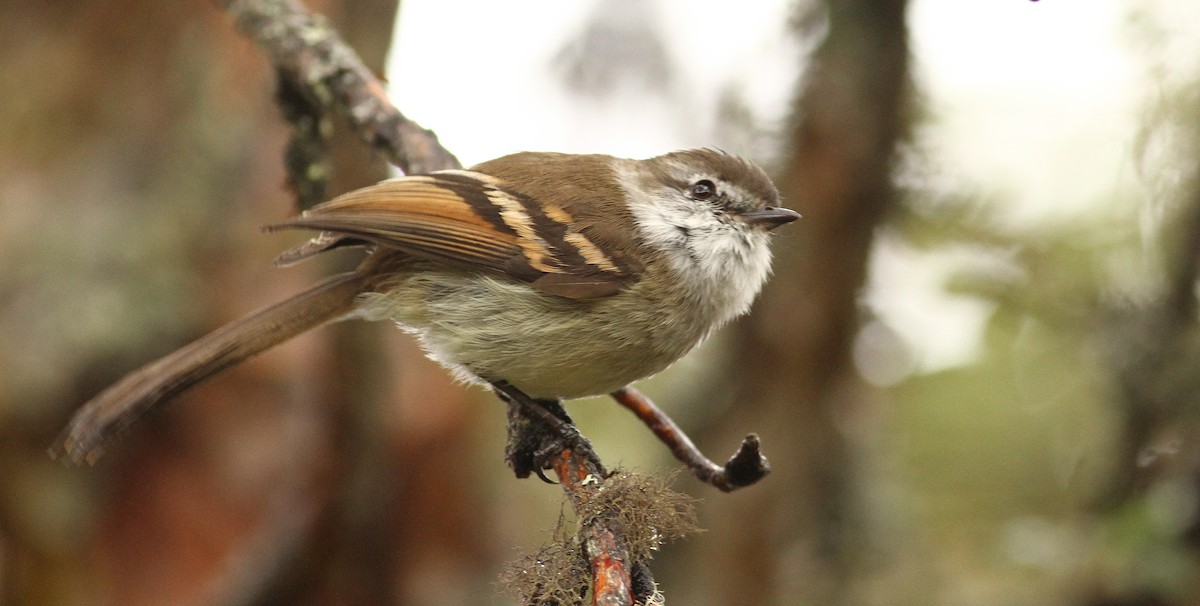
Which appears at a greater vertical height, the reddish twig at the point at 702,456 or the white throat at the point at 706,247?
the white throat at the point at 706,247

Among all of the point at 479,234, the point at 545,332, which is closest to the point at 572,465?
the point at 545,332

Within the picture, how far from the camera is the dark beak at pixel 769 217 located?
369 centimetres

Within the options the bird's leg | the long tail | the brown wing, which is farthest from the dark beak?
the long tail

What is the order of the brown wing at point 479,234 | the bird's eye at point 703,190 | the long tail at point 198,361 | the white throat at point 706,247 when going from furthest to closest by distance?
the bird's eye at point 703,190 → the white throat at point 706,247 → the brown wing at point 479,234 → the long tail at point 198,361

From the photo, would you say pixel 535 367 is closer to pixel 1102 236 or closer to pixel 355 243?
pixel 355 243

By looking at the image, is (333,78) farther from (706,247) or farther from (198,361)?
(706,247)

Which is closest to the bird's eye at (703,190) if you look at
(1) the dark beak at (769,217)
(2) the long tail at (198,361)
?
(1) the dark beak at (769,217)

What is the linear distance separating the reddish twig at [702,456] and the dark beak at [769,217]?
0.85 m

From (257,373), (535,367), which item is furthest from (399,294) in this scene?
(257,373)

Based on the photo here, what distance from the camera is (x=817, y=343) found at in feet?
16.4

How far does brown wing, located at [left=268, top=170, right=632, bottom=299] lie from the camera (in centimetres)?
325

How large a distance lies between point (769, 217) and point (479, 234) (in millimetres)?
1088

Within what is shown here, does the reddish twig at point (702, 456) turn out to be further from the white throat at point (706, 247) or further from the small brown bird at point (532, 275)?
the white throat at point (706, 247)

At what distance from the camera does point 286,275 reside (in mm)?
5422
